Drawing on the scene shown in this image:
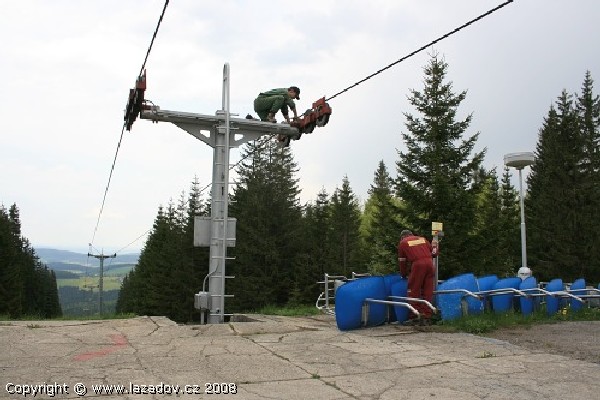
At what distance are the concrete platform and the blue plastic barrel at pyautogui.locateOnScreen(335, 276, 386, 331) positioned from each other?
1.11 ft

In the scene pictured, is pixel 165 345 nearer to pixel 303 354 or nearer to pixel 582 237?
pixel 303 354

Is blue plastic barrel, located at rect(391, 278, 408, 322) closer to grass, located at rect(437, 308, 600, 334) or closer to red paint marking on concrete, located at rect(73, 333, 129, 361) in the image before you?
grass, located at rect(437, 308, 600, 334)

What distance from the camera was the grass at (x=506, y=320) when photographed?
29.0ft

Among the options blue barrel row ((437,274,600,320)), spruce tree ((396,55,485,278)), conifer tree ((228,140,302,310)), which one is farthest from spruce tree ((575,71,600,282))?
blue barrel row ((437,274,600,320))

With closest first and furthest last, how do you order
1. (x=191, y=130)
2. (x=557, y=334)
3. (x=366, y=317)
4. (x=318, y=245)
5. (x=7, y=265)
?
(x=557, y=334) < (x=366, y=317) < (x=191, y=130) < (x=318, y=245) < (x=7, y=265)

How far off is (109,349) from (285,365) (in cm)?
264

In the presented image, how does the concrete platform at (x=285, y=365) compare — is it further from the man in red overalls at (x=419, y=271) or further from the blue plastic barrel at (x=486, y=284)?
the blue plastic barrel at (x=486, y=284)

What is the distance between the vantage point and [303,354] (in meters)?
7.09

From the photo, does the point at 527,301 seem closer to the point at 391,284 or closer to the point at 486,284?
the point at 486,284

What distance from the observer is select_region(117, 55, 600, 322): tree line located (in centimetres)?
2516

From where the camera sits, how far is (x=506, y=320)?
9.50m

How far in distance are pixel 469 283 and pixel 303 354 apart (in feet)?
14.8

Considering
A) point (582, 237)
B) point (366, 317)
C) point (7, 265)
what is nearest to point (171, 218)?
point (7, 265)

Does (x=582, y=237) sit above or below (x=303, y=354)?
above
